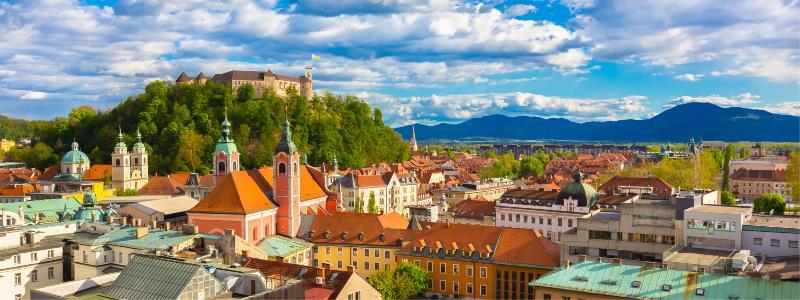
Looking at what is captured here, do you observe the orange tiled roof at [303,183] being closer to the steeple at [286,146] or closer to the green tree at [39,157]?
the steeple at [286,146]

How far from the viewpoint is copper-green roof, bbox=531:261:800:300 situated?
30.6 m

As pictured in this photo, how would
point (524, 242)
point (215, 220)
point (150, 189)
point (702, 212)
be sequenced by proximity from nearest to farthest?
point (702, 212) < point (524, 242) < point (215, 220) < point (150, 189)

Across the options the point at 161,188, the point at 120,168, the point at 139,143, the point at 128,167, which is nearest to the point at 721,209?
the point at 161,188

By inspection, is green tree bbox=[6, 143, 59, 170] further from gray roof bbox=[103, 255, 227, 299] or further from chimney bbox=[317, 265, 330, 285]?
gray roof bbox=[103, 255, 227, 299]

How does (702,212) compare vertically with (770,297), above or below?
above

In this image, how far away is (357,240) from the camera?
182ft

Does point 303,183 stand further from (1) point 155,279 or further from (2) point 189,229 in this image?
(1) point 155,279

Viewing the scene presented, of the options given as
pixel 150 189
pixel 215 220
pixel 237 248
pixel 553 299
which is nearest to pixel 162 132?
pixel 150 189

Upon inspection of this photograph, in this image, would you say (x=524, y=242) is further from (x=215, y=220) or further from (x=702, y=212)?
(x=215, y=220)

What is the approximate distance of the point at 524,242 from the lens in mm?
48938

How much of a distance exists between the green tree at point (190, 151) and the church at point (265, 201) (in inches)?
1833

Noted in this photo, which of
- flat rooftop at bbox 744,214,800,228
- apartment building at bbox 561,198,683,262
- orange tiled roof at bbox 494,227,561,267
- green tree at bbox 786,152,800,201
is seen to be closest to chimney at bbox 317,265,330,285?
orange tiled roof at bbox 494,227,561,267

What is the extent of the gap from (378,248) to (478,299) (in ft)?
30.6

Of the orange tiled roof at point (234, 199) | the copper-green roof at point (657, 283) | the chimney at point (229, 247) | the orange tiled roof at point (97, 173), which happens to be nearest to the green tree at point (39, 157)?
the orange tiled roof at point (97, 173)
